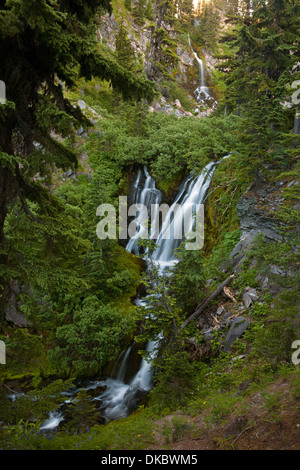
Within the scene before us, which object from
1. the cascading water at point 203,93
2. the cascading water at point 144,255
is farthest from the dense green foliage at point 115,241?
the cascading water at point 203,93

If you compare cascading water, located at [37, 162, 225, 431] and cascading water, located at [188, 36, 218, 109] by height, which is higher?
cascading water, located at [188, 36, 218, 109]

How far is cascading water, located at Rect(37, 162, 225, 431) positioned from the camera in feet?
32.5

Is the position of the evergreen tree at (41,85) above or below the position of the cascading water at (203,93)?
below

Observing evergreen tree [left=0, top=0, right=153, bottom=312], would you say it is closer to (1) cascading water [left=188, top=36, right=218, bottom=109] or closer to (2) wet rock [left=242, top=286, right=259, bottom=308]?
(2) wet rock [left=242, top=286, right=259, bottom=308]

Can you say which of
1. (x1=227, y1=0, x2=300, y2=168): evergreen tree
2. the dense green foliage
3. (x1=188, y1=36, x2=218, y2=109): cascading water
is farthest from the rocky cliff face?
(x1=227, y1=0, x2=300, y2=168): evergreen tree

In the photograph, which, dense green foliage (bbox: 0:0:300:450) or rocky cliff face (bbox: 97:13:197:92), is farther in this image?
rocky cliff face (bbox: 97:13:197:92)

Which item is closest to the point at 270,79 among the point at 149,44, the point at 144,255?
the point at 144,255

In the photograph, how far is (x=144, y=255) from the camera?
870 cm

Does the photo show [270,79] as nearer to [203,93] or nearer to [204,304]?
[204,304]

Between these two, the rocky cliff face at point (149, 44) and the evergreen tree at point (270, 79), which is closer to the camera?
the evergreen tree at point (270, 79)

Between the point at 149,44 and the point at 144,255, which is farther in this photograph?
the point at 149,44

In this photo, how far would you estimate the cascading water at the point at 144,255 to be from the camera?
9906 millimetres

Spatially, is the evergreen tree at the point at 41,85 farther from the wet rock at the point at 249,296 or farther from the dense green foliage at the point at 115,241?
the wet rock at the point at 249,296

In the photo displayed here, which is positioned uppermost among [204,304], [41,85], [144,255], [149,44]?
[149,44]
